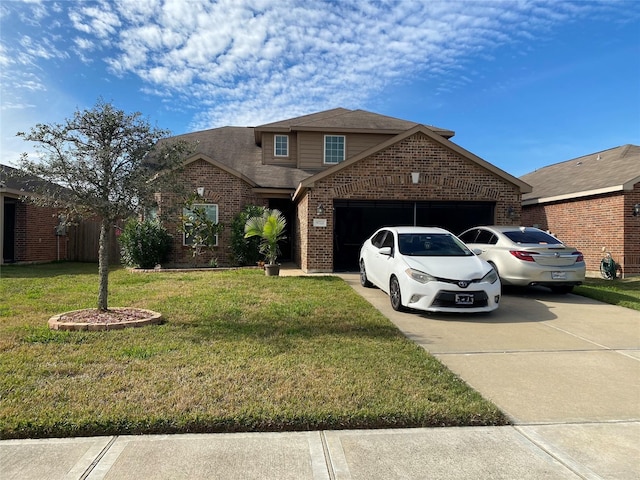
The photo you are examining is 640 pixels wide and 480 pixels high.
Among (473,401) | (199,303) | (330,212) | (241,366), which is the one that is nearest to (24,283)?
(199,303)

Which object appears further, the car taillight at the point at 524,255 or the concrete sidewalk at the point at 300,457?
the car taillight at the point at 524,255

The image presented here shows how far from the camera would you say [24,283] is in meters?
10.7

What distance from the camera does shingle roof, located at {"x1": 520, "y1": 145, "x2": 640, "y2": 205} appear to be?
13.2 meters

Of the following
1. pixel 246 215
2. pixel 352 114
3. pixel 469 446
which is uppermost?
pixel 352 114

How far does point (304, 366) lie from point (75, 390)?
2.16 metres

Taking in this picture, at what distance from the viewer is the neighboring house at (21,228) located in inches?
Result: 631

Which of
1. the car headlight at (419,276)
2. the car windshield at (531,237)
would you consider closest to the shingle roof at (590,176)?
the car windshield at (531,237)

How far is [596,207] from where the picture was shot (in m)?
13.8

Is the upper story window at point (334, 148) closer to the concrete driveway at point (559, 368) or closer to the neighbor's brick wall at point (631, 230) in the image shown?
the neighbor's brick wall at point (631, 230)

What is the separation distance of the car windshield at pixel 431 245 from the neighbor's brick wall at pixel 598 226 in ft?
24.0

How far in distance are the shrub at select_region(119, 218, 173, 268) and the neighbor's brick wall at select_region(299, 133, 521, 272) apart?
4950 mm

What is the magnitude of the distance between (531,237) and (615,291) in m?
2.59

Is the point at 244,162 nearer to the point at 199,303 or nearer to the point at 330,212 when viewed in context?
the point at 330,212

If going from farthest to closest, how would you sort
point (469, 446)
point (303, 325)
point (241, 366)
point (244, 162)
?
point (244, 162), point (303, 325), point (241, 366), point (469, 446)
